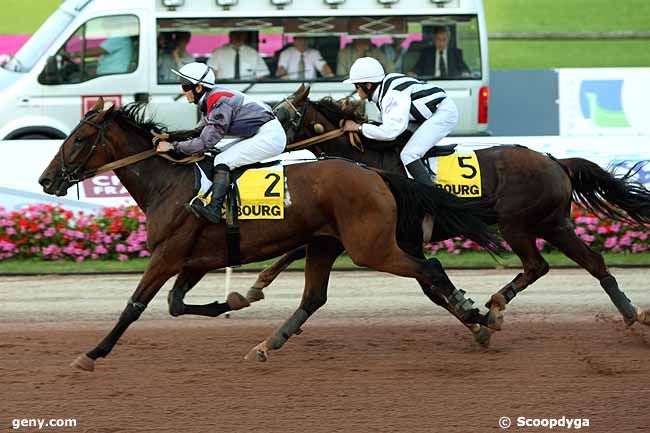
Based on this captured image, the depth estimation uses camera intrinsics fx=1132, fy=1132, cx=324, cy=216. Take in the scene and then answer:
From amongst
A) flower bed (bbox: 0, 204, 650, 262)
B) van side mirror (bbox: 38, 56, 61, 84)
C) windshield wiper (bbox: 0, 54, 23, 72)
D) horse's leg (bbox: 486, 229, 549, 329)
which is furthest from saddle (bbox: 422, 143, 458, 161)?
windshield wiper (bbox: 0, 54, 23, 72)

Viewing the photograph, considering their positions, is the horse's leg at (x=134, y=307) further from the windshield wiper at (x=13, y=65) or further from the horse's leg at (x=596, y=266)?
the windshield wiper at (x=13, y=65)

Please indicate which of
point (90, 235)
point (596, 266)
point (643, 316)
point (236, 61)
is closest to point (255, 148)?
point (596, 266)

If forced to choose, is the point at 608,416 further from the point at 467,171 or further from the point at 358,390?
the point at 467,171

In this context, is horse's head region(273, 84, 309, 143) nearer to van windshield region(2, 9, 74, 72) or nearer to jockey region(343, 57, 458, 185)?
jockey region(343, 57, 458, 185)

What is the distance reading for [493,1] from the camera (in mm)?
29406

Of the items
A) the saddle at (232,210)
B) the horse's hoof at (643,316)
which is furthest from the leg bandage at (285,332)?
the horse's hoof at (643,316)

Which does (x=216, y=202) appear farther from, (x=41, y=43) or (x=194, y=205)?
(x=41, y=43)

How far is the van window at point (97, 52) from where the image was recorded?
50.1 ft

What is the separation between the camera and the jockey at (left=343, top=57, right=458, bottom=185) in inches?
316

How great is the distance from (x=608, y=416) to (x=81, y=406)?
2.87 meters

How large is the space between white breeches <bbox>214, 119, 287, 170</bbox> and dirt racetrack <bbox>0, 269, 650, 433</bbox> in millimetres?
1322

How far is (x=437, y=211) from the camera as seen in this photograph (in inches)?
296

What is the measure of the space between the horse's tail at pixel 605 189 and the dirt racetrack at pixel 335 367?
882 mm

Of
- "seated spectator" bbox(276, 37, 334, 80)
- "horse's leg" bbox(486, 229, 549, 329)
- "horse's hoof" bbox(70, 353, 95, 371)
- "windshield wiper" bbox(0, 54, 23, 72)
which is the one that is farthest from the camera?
"seated spectator" bbox(276, 37, 334, 80)
